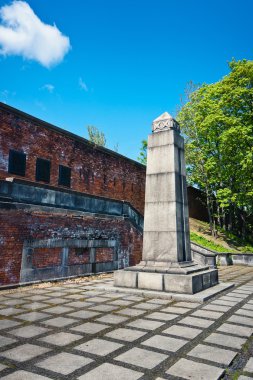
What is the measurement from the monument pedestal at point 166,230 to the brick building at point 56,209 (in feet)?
8.43

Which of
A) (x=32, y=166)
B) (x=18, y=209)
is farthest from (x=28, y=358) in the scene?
(x=32, y=166)

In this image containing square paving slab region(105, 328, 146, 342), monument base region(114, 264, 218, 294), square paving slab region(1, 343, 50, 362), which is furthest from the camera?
monument base region(114, 264, 218, 294)

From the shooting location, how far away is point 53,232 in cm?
912

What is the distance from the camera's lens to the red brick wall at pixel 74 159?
11.3 m

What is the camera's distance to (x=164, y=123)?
28.0ft

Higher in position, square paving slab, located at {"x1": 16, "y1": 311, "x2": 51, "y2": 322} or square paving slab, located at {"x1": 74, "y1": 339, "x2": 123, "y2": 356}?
square paving slab, located at {"x1": 16, "y1": 311, "x2": 51, "y2": 322}

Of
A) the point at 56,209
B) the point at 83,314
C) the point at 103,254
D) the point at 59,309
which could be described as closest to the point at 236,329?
the point at 83,314

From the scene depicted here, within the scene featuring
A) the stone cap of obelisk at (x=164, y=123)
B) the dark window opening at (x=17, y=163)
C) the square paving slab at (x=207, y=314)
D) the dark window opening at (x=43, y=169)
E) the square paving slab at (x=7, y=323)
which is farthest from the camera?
the dark window opening at (x=43, y=169)

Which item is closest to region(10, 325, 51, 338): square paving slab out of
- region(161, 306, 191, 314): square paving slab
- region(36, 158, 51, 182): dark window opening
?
region(161, 306, 191, 314): square paving slab

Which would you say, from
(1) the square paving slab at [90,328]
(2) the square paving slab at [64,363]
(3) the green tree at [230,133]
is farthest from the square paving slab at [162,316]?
(3) the green tree at [230,133]

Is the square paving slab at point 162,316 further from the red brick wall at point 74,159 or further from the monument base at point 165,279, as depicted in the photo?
the red brick wall at point 74,159

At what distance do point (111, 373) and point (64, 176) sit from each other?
11.5 metres

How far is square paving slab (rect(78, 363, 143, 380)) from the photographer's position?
276 centimetres

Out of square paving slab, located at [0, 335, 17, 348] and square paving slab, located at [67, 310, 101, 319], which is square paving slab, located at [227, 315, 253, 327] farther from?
square paving slab, located at [0, 335, 17, 348]
